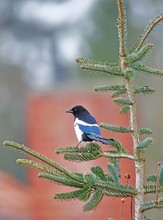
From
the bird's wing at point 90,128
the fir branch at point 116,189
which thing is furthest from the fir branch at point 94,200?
the bird's wing at point 90,128

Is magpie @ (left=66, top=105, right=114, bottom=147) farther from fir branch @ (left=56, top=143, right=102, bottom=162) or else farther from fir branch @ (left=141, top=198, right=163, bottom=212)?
fir branch @ (left=141, top=198, right=163, bottom=212)

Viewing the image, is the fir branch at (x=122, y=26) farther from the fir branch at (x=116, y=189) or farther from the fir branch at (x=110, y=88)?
the fir branch at (x=116, y=189)

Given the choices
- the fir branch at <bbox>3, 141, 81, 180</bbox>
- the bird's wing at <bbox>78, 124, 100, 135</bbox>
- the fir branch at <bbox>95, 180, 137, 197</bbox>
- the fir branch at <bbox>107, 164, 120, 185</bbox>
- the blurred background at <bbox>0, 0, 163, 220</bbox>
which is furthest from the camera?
the blurred background at <bbox>0, 0, 163, 220</bbox>

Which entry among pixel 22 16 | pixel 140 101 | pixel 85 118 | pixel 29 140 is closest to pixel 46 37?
pixel 22 16

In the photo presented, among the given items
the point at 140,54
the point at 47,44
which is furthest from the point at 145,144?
the point at 47,44

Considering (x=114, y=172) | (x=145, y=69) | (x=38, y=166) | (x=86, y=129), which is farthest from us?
(x=86, y=129)

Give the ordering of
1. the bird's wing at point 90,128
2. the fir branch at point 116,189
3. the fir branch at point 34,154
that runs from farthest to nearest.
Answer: the bird's wing at point 90,128 < the fir branch at point 116,189 < the fir branch at point 34,154

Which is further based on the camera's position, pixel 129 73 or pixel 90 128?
pixel 90 128

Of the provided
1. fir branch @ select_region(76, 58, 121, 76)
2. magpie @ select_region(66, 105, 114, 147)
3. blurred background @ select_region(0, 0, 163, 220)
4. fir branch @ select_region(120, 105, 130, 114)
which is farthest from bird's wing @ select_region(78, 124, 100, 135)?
blurred background @ select_region(0, 0, 163, 220)

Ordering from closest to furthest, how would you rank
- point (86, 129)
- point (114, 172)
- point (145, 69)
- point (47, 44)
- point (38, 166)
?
point (38, 166) < point (145, 69) < point (114, 172) < point (86, 129) < point (47, 44)

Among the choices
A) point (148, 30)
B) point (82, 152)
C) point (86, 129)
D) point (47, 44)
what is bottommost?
point (82, 152)

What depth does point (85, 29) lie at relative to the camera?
2147cm

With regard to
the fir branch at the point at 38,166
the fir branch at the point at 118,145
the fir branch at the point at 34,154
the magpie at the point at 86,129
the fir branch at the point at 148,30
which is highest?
the fir branch at the point at 148,30

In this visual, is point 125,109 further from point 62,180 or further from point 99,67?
point 62,180
